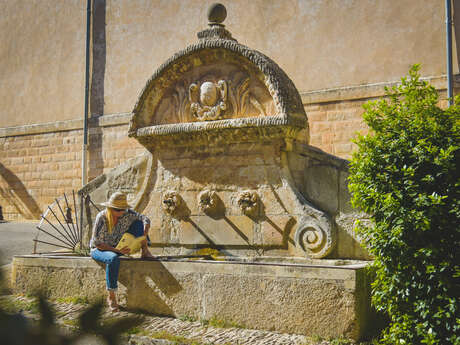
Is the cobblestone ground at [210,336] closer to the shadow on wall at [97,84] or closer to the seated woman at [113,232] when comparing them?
the seated woman at [113,232]

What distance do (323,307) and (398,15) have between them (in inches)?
307

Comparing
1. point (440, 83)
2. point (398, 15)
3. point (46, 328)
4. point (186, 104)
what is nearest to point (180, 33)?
point (398, 15)


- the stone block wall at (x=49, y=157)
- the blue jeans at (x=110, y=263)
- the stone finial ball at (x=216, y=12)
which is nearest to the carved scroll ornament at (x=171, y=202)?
the blue jeans at (x=110, y=263)

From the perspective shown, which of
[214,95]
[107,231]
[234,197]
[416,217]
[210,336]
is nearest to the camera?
[416,217]

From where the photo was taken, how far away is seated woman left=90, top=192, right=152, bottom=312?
5.31 metres

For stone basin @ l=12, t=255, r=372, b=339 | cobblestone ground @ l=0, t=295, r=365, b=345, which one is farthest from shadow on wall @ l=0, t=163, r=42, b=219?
cobblestone ground @ l=0, t=295, r=365, b=345

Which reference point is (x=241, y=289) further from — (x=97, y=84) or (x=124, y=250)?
(x=97, y=84)

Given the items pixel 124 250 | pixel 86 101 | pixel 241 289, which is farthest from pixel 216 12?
pixel 86 101

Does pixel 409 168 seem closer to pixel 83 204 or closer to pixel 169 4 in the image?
pixel 83 204

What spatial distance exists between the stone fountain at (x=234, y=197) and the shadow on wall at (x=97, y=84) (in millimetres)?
7468

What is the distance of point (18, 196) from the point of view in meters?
15.4

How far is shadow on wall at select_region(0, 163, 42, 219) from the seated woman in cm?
990

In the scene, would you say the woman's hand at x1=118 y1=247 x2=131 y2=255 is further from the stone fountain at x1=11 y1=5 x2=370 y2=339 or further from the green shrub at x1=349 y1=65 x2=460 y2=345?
the green shrub at x1=349 y1=65 x2=460 y2=345

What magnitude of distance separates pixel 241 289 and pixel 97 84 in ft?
35.7
